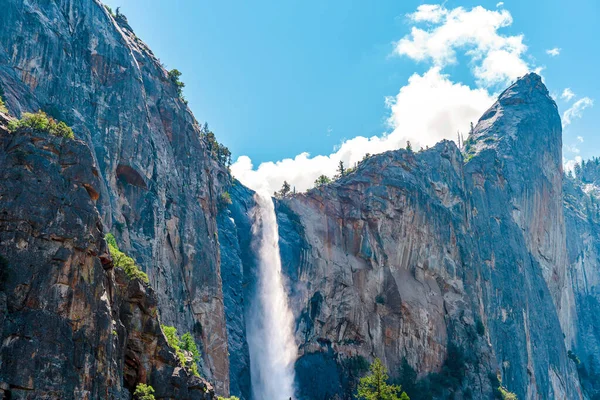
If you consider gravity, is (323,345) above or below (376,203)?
below

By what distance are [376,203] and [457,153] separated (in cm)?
2410

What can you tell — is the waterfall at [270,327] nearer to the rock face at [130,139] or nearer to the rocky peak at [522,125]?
the rock face at [130,139]

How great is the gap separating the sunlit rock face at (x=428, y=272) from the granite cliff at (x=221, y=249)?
0.28 m

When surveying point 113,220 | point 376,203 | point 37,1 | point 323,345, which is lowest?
point 323,345

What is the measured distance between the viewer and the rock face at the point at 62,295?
100 feet

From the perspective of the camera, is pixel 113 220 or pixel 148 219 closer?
pixel 113 220

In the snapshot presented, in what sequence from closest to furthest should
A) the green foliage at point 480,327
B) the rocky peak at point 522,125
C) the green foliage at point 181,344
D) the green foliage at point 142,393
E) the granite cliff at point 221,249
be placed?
the granite cliff at point 221,249, the green foliage at point 142,393, the green foliage at point 181,344, the green foliage at point 480,327, the rocky peak at point 522,125

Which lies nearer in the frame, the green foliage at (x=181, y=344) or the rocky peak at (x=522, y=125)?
the green foliage at (x=181, y=344)

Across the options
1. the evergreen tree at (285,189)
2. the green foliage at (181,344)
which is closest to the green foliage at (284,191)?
the evergreen tree at (285,189)

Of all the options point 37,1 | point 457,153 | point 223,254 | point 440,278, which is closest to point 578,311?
point 457,153

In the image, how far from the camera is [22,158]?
34969mm

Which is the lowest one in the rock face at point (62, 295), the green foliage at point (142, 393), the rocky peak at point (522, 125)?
the green foliage at point (142, 393)

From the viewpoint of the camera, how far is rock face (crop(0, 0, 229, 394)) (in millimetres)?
57281

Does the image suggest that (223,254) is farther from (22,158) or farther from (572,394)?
(572,394)
